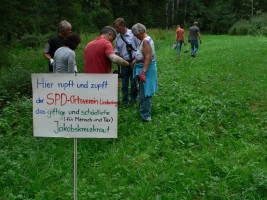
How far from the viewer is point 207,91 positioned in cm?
698

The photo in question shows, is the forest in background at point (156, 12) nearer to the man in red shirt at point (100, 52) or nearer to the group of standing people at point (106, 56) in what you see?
the group of standing people at point (106, 56)

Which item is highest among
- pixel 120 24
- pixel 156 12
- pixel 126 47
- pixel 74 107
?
pixel 156 12

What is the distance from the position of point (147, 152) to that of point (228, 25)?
45731 millimetres

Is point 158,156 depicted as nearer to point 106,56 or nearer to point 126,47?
point 106,56

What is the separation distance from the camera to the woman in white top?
4.11 m

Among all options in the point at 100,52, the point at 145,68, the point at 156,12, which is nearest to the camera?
the point at 100,52

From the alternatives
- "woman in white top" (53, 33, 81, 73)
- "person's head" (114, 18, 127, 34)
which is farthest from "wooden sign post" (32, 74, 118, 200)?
"person's head" (114, 18, 127, 34)

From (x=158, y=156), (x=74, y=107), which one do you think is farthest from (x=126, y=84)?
(x=74, y=107)

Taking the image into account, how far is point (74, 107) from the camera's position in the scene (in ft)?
9.41

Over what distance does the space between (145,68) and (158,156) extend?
1618mm

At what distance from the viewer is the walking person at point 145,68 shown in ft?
15.3

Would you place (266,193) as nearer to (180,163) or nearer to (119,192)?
(180,163)

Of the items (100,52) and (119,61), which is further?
(100,52)

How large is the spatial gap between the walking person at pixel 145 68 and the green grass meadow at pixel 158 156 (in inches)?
13.6
